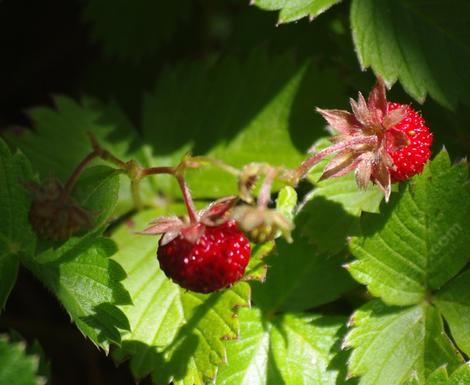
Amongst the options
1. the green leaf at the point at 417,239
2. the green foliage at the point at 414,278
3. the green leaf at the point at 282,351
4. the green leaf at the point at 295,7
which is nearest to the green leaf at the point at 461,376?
the green foliage at the point at 414,278

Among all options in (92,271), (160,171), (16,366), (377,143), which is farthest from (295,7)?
(16,366)

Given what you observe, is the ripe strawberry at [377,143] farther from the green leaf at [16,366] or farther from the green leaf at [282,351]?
the green leaf at [16,366]

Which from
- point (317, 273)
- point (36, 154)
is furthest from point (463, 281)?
point (36, 154)

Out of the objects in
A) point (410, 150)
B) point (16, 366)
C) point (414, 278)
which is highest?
point (410, 150)

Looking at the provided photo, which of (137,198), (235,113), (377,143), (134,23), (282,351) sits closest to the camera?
(377,143)

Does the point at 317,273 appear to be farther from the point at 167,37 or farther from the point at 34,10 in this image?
the point at 34,10

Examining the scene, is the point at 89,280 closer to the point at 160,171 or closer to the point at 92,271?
the point at 92,271

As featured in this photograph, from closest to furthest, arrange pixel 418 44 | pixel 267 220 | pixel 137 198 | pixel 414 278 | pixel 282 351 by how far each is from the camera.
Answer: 1. pixel 267 220
2. pixel 414 278
3. pixel 282 351
4. pixel 418 44
5. pixel 137 198

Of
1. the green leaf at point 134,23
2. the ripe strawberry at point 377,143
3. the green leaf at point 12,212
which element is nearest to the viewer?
the ripe strawberry at point 377,143
